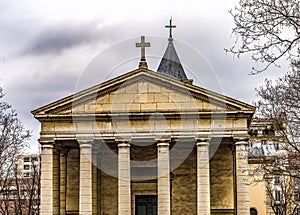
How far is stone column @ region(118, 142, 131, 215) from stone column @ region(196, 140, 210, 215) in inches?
137

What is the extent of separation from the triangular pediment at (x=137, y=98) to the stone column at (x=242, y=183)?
2457mm

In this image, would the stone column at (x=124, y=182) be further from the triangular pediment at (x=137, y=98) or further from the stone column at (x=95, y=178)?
the stone column at (x=95, y=178)

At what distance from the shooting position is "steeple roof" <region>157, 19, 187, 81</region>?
48.2m

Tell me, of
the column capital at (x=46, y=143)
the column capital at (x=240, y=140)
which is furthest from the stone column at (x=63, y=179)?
the column capital at (x=240, y=140)

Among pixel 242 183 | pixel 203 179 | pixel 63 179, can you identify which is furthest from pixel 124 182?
pixel 242 183

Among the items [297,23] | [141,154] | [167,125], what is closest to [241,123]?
[167,125]

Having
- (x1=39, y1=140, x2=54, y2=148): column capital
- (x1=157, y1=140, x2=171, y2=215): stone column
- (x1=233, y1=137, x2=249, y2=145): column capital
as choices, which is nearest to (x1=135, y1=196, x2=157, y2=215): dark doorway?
(x1=157, y1=140, x2=171, y2=215): stone column

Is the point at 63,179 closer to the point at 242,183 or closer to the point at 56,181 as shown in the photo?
the point at 56,181

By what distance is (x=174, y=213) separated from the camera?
36500 mm

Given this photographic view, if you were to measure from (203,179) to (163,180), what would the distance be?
1973 millimetres

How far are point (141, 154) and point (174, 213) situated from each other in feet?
12.4

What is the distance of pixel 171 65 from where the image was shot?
4925 cm

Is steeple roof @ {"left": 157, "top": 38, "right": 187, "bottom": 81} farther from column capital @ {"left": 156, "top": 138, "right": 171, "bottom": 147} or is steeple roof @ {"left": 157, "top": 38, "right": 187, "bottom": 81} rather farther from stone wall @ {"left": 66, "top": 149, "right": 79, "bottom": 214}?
column capital @ {"left": 156, "top": 138, "right": 171, "bottom": 147}

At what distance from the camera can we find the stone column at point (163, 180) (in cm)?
3189
